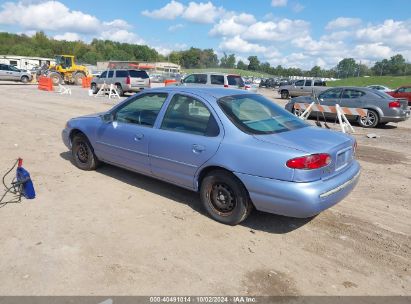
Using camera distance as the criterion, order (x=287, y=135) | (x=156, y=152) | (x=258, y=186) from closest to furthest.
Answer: (x=258, y=186) → (x=287, y=135) → (x=156, y=152)

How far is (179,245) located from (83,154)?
125 inches

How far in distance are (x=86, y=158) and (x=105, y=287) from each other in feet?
11.6

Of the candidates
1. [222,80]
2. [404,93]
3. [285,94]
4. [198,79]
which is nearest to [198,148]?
[222,80]

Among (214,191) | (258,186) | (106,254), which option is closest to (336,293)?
(258,186)

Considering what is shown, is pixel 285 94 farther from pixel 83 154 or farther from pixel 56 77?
pixel 83 154

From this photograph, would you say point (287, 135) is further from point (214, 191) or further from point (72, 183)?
point (72, 183)

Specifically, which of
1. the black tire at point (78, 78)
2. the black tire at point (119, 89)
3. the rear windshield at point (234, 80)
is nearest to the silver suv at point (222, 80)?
the rear windshield at point (234, 80)

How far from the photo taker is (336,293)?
323cm

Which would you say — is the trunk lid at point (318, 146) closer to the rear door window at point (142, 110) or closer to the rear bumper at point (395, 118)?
the rear door window at point (142, 110)

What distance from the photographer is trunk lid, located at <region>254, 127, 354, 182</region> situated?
388 centimetres

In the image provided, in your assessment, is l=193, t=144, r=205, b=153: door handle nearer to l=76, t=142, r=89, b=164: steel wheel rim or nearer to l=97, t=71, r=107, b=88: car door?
l=76, t=142, r=89, b=164: steel wheel rim

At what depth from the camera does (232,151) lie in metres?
4.18

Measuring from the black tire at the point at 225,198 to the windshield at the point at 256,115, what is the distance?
63 cm

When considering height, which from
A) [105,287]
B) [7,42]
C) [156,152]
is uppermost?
[7,42]
